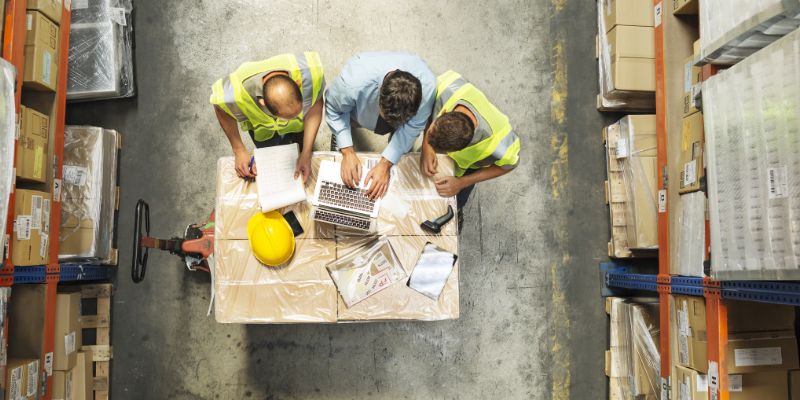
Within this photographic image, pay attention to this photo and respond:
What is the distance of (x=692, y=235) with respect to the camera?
309 cm

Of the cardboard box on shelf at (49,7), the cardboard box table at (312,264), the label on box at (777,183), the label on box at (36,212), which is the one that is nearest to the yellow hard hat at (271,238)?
the cardboard box table at (312,264)

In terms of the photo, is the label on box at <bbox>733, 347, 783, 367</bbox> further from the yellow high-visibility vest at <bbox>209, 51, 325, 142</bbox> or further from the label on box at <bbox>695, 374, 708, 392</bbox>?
the yellow high-visibility vest at <bbox>209, 51, 325, 142</bbox>

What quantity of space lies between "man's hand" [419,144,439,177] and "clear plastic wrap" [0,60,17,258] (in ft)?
7.31

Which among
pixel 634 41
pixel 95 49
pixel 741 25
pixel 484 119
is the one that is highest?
pixel 634 41

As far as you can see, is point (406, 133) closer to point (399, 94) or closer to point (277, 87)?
point (399, 94)

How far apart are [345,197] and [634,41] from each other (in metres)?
2.66

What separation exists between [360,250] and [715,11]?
2285mm

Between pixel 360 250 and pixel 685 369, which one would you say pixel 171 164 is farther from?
pixel 685 369

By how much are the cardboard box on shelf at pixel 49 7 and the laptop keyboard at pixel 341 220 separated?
237 cm

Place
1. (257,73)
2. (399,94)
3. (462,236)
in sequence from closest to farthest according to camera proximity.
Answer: (399,94) → (257,73) → (462,236)

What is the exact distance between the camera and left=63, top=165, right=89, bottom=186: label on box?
345cm

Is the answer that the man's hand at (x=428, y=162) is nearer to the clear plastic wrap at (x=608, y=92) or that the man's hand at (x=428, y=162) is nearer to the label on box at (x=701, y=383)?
the clear plastic wrap at (x=608, y=92)

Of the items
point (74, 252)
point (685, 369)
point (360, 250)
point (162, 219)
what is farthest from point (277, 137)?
point (685, 369)

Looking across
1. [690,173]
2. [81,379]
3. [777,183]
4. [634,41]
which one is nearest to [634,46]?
[634,41]
